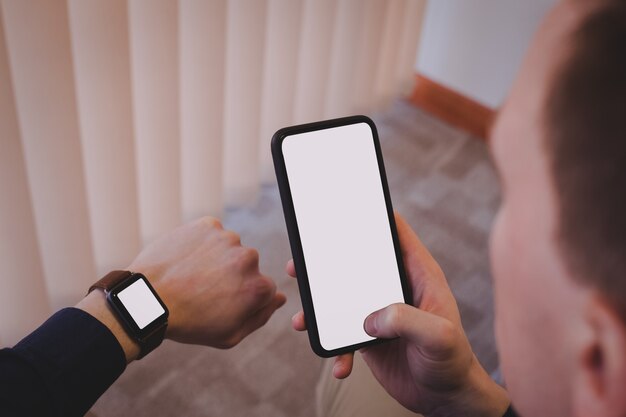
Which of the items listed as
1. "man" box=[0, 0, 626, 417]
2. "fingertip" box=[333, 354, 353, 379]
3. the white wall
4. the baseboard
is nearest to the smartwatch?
"fingertip" box=[333, 354, 353, 379]

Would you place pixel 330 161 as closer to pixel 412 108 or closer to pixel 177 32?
pixel 177 32

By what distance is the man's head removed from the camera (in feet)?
1.25

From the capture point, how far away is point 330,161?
2.73 feet

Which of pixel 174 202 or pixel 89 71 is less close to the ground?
pixel 89 71

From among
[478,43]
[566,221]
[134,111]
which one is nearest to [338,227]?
[566,221]

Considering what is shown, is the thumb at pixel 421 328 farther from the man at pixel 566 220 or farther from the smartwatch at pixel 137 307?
the smartwatch at pixel 137 307

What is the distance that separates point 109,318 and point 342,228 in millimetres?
310

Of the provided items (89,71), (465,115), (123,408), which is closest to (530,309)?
(89,71)

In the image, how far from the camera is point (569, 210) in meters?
0.40

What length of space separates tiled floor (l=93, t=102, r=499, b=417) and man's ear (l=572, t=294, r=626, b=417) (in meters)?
0.92

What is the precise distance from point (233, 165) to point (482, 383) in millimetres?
923

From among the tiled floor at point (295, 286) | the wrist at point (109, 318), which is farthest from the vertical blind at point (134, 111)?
the wrist at point (109, 318)

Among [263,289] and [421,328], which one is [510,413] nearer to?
[421,328]

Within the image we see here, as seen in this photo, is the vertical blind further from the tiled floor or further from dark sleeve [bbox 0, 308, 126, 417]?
dark sleeve [bbox 0, 308, 126, 417]
